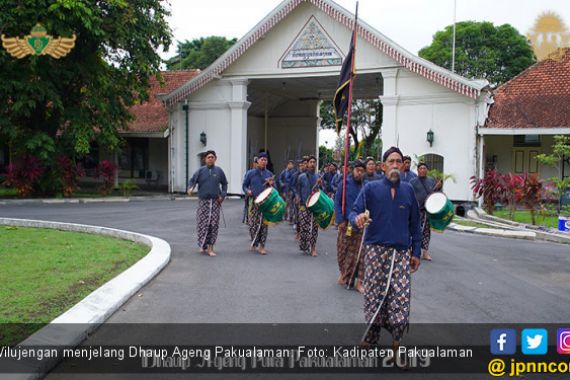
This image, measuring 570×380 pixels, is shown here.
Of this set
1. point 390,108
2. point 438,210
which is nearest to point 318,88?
point 390,108

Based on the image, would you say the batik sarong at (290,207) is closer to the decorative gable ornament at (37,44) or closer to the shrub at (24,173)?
the decorative gable ornament at (37,44)

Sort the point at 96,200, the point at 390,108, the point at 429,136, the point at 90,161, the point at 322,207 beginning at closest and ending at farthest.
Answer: the point at 322,207 < the point at 429,136 < the point at 96,200 < the point at 390,108 < the point at 90,161

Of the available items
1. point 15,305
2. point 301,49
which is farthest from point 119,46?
point 15,305

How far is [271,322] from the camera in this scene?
6160mm

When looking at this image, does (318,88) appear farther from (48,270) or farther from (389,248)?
(389,248)

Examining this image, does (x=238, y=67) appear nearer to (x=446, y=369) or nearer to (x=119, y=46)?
(x=119, y=46)

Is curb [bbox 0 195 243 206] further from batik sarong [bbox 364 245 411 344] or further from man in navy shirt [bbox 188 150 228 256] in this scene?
batik sarong [bbox 364 245 411 344]

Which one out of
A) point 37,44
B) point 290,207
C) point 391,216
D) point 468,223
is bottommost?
point 468,223

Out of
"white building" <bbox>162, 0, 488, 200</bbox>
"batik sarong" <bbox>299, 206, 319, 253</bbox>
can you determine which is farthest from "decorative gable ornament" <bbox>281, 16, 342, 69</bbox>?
"batik sarong" <bbox>299, 206, 319, 253</bbox>

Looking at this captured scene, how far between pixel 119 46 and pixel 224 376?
20115mm

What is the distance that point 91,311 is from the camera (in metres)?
6.07

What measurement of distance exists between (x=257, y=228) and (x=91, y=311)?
5162 millimetres

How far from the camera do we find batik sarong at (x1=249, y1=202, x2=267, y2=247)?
10906 mm

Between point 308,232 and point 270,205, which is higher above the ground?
point 270,205
